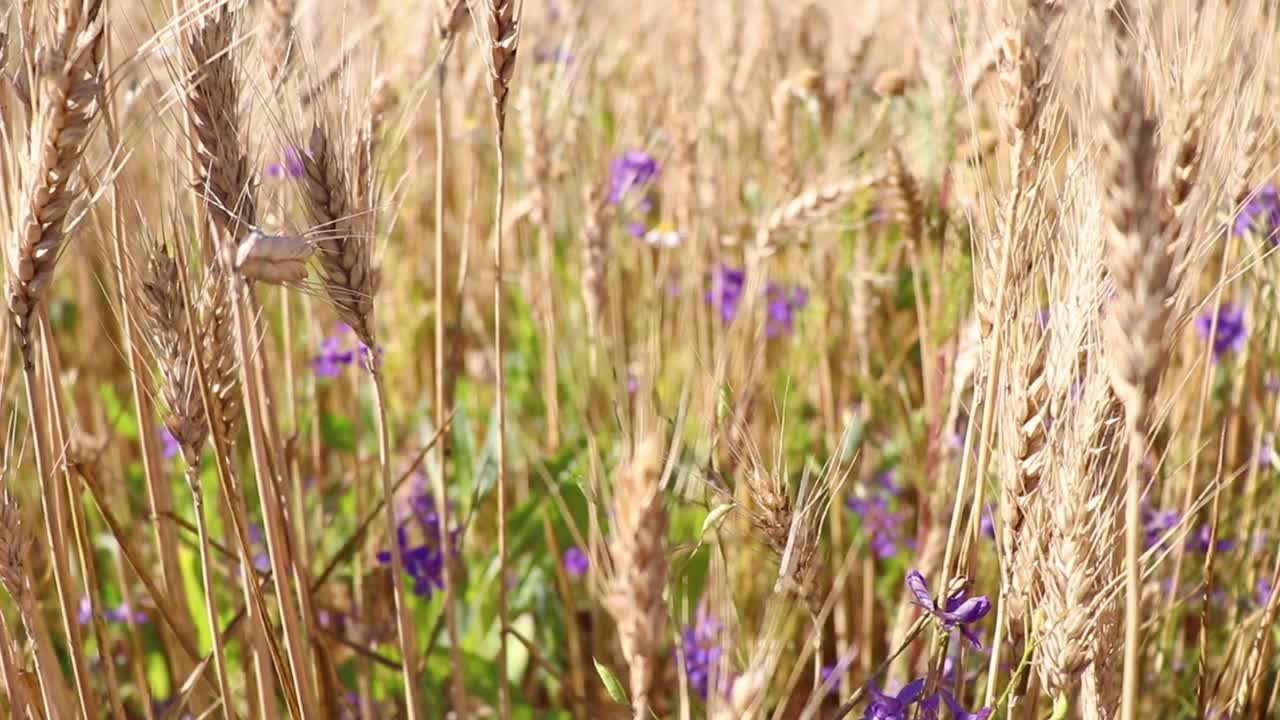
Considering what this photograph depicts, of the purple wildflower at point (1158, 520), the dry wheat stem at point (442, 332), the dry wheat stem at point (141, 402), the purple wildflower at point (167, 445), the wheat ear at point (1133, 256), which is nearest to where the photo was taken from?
the wheat ear at point (1133, 256)

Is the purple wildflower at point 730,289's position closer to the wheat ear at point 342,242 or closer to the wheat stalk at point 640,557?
the wheat ear at point 342,242

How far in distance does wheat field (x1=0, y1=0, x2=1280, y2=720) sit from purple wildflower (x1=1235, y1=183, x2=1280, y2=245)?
0.01m

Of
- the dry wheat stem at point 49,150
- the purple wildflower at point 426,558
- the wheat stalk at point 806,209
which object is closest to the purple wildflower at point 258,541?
the purple wildflower at point 426,558

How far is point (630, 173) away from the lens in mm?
2156

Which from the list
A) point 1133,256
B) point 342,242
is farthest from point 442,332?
point 1133,256

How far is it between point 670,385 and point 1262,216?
1.14 metres

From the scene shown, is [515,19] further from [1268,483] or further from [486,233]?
[486,233]

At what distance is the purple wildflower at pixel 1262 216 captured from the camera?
1.40 meters

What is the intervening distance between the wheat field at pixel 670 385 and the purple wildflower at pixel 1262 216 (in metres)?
0.01

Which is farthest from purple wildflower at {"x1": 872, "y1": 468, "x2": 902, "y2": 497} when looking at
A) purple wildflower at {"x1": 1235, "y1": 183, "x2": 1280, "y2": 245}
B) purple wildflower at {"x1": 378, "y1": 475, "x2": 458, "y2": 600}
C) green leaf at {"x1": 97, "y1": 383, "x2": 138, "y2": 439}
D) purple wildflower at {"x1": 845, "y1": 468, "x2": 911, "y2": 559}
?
green leaf at {"x1": 97, "y1": 383, "x2": 138, "y2": 439}

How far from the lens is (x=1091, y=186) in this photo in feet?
2.51

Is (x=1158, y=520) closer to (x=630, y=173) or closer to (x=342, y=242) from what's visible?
(x=342, y=242)

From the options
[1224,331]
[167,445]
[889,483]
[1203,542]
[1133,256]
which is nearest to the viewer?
[1133,256]

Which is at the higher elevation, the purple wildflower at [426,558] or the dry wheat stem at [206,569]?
the dry wheat stem at [206,569]
